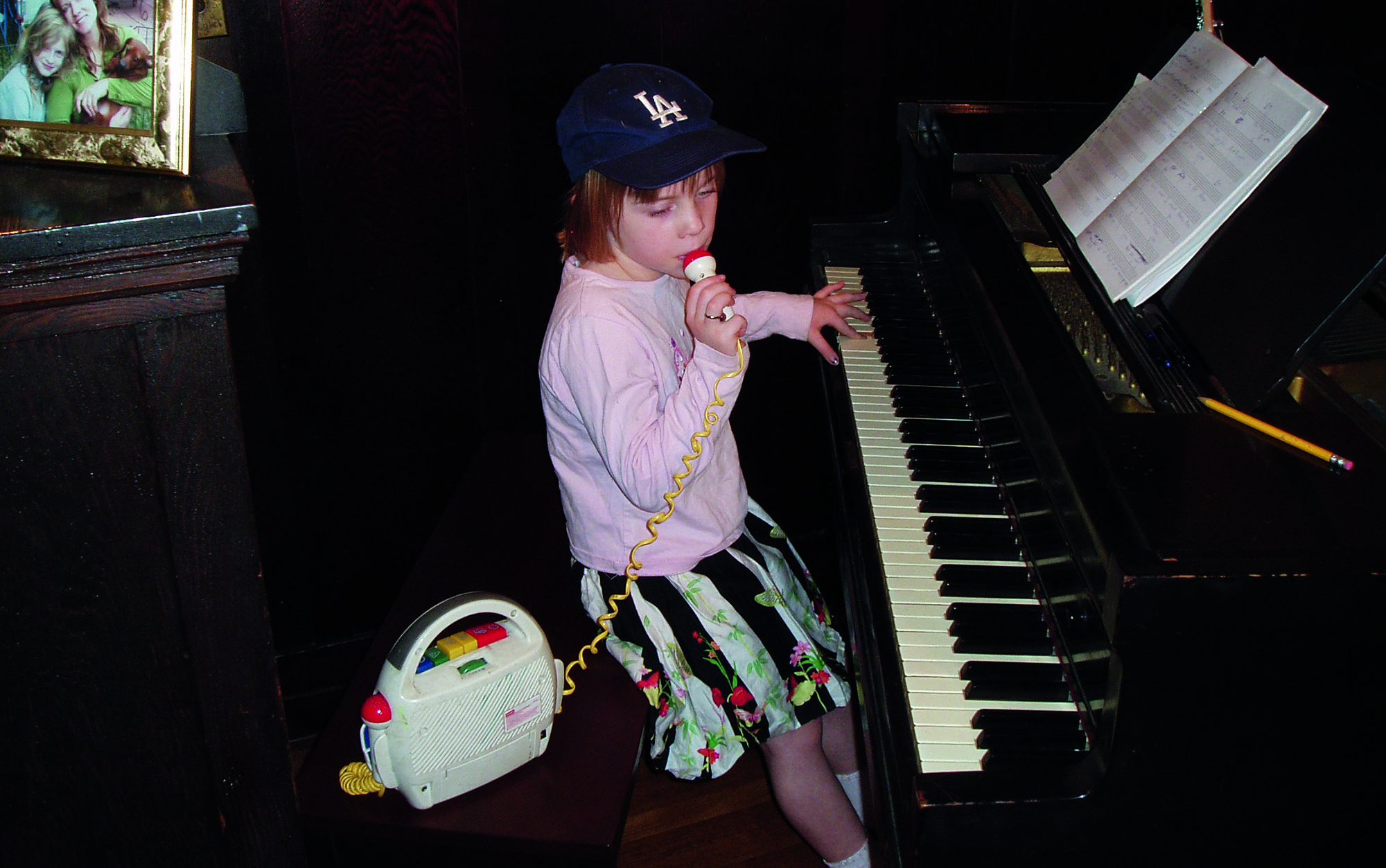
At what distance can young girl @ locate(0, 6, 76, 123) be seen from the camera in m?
1.12

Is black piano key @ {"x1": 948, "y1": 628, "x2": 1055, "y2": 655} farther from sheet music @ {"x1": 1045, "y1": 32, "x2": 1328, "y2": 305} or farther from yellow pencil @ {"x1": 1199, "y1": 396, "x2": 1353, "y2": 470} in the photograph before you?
sheet music @ {"x1": 1045, "y1": 32, "x2": 1328, "y2": 305}

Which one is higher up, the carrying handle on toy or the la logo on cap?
the la logo on cap

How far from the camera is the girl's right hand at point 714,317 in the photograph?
1458 millimetres

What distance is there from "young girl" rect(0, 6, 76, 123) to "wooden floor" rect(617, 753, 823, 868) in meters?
1.45

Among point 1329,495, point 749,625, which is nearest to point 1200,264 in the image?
point 1329,495

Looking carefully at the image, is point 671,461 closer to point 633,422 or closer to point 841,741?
point 633,422

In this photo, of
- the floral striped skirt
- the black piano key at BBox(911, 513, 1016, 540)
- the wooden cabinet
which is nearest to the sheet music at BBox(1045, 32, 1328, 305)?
the black piano key at BBox(911, 513, 1016, 540)

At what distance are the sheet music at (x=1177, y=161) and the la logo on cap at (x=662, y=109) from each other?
60 centimetres

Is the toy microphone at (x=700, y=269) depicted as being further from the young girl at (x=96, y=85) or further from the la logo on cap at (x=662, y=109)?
the young girl at (x=96, y=85)

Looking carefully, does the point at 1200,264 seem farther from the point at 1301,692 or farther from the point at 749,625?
the point at 749,625

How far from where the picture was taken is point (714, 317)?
1.47 m

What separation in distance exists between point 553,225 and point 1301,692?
156cm

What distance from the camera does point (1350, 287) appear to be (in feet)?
3.94

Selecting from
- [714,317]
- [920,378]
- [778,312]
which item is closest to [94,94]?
[714,317]
